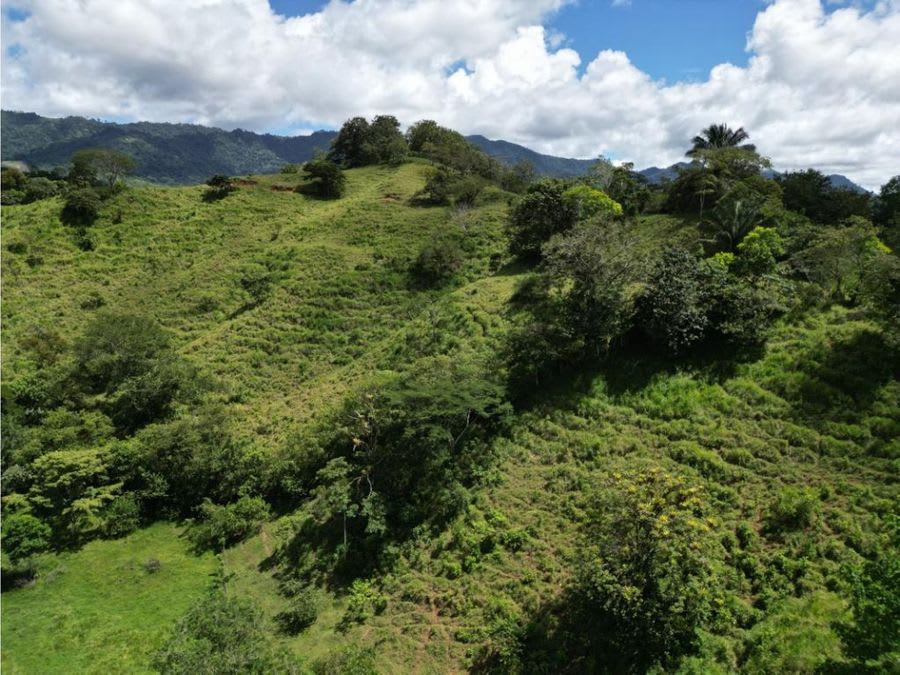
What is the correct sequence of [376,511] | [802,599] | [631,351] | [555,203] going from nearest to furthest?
[802,599]
[376,511]
[631,351]
[555,203]

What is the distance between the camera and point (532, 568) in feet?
54.7

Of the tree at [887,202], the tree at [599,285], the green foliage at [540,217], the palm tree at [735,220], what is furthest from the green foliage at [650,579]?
the tree at [887,202]

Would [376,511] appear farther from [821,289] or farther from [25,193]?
[25,193]

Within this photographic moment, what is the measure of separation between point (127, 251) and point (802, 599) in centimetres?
5533

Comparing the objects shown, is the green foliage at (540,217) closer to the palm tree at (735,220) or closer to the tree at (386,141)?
the palm tree at (735,220)

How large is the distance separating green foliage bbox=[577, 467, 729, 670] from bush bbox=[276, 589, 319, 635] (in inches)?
377

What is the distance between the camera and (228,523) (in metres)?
22.3

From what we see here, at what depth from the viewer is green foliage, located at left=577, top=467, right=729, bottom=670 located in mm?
12344

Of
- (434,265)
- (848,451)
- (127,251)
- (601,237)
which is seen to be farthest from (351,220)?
(848,451)

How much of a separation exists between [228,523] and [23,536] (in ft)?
28.8

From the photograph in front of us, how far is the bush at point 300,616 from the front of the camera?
662 inches

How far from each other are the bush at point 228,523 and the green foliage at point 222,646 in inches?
237

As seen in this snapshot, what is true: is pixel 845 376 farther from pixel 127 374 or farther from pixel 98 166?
pixel 98 166

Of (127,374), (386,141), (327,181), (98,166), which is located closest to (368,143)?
(386,141)
